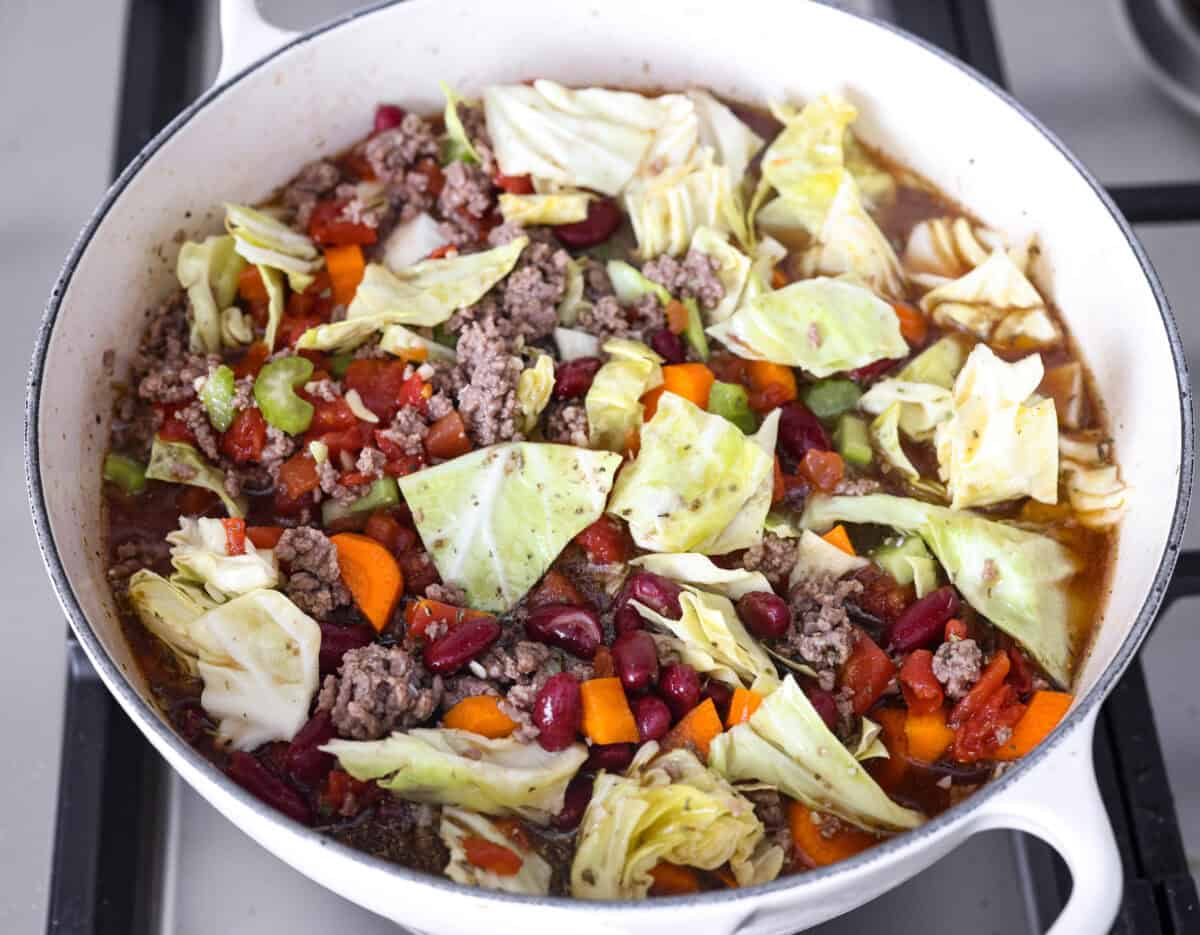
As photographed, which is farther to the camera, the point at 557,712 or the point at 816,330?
the point at 816,330

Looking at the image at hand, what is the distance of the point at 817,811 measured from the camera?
91.0 inches

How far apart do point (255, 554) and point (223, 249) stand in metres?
0.80

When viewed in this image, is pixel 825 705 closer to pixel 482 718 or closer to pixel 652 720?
pixel 652 720

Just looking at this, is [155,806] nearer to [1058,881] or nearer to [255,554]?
[255,554]

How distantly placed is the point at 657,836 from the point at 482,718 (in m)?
0.38

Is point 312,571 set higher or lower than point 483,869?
higher

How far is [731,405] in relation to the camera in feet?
8.95

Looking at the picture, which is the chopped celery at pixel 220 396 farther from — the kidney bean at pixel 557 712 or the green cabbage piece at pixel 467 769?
the kidney bean at pixel 557 712

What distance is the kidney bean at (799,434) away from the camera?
2.71m

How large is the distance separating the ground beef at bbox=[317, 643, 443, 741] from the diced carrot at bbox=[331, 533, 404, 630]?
0.44 ft

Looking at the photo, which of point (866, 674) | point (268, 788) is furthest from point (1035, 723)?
point (268, 788)

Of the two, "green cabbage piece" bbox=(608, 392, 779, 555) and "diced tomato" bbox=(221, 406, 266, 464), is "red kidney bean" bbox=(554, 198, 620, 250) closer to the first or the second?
"green cabbage piece" bbox=(608, 392, 779, 555)

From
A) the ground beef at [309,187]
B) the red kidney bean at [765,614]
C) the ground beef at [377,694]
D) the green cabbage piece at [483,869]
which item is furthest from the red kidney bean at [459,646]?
the ground beef at [309,187]

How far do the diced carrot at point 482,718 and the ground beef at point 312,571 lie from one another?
0.32m
